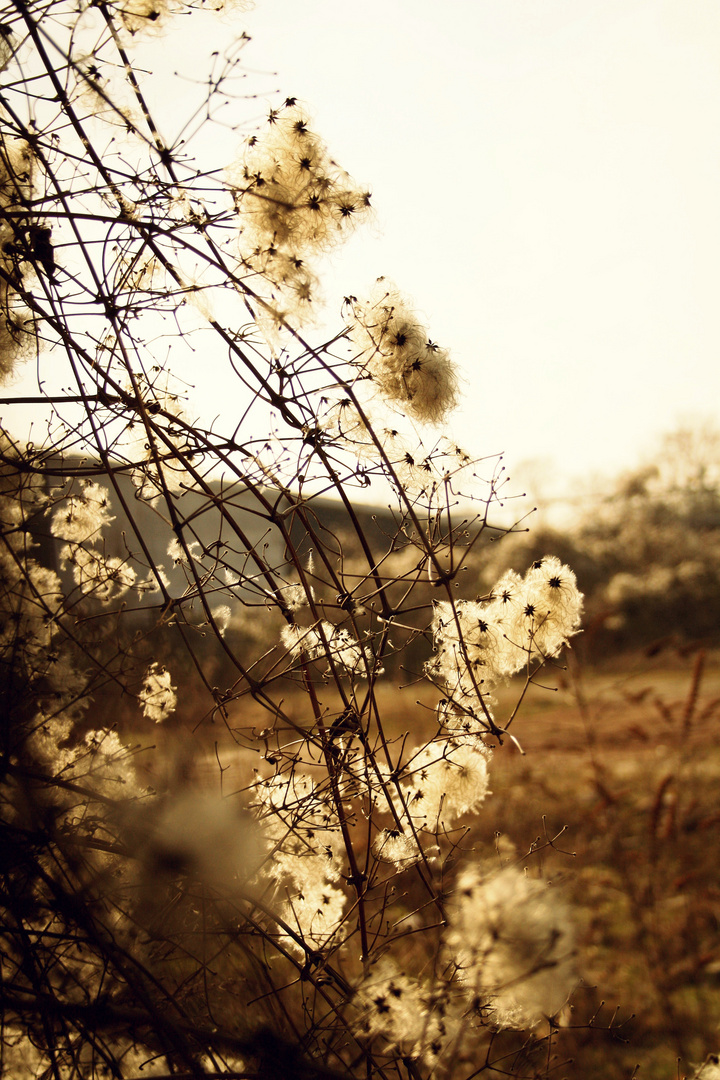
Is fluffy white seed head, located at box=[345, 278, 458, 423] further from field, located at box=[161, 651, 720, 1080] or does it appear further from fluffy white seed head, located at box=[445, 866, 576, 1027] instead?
fluffy white seed head, located at box=[445, 866, 576, 1027]

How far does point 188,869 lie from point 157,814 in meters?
0.06

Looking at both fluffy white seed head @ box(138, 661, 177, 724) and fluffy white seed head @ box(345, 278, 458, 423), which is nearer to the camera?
fluffy white seed head @ box(345, 278, 458, 423)

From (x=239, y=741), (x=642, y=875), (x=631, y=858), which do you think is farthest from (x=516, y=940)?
(x=642, y=875)

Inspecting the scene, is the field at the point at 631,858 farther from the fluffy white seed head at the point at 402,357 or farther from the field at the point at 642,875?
the fluffy white seed head at the point at 402,357

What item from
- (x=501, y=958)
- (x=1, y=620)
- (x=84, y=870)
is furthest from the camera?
(x=1, y=620)

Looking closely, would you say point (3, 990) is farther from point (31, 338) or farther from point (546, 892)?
point (31, 338)

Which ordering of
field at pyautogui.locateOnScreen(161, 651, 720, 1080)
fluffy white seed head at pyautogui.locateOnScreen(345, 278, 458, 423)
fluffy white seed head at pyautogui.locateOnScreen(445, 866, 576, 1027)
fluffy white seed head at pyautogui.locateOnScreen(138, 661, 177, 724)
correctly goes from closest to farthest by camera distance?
fluffy white seed head at pyautogui.locateOnScreen(445, 866, 576, 1027)
fluffy white seed head at pyautogui.locateOnScreen(345, 278, 458, 423)
fluffy white seed head at pyautogui.locateOnScreen(138, 661, 177, 724)
field at pyautogui.locateOnScreen(161, 651, 720, 1080)

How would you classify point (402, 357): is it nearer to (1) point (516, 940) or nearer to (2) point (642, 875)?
(1) point (516, 940)

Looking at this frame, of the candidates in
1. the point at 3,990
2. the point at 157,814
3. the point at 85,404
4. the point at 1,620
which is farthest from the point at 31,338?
the point at 3,990

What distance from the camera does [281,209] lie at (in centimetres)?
82

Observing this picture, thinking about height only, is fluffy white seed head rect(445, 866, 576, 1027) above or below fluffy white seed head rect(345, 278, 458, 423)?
below

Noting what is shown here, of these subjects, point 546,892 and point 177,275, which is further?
point 177,275

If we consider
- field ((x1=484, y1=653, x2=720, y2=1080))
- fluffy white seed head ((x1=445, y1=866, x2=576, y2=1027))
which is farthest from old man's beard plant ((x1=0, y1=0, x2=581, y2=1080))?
field ((x1=484, y1=653, x2=720, y2=1080))

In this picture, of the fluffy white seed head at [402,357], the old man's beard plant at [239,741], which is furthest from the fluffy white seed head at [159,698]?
the fluffy white seed head at [402,357]
